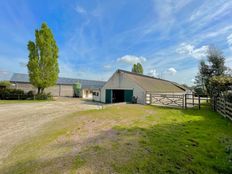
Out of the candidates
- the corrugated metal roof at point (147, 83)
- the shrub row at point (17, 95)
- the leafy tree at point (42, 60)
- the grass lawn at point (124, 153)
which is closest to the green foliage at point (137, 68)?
the corrugated metal roof at point (147, 83)

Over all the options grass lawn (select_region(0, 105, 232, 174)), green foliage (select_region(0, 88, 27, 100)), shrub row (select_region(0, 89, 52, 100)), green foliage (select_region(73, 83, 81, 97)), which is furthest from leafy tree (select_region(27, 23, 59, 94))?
grass lawn (select_region(0, 105, 232, 174))

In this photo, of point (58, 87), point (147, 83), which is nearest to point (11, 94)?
point (58, 87)

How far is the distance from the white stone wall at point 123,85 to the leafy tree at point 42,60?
9651 millimetres

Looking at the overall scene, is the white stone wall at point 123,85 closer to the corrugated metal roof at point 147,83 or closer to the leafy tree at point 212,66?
Answer: the corrugated metal roof at point 147,83

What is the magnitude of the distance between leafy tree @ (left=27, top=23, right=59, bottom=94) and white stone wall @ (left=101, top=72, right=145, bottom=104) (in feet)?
31.7

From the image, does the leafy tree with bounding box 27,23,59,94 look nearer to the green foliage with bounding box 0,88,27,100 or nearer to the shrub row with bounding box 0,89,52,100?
the shrub row with bounding box 0,89,52,100

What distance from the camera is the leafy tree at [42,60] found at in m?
21.4

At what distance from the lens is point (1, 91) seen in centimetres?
2200

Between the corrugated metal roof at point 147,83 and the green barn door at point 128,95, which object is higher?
the corrugated metal roof at point 147,83

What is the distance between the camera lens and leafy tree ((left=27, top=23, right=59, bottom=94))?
21406 millimetres

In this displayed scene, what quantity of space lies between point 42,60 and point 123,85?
14278 millimetres

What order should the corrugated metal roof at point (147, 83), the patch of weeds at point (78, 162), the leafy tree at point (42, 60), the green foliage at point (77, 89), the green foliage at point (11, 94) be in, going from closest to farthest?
the patch of weeds at point (78, 162), the corrugated metal roof at point (147, 83), the leafy tree at point (42, 60), the green foliage at point (11, 94), the green foliage at point (77, 89)

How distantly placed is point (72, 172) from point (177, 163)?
2524 millimetres

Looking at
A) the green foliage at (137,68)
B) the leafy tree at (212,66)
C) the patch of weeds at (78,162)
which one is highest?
the green foliage at (137,68)
